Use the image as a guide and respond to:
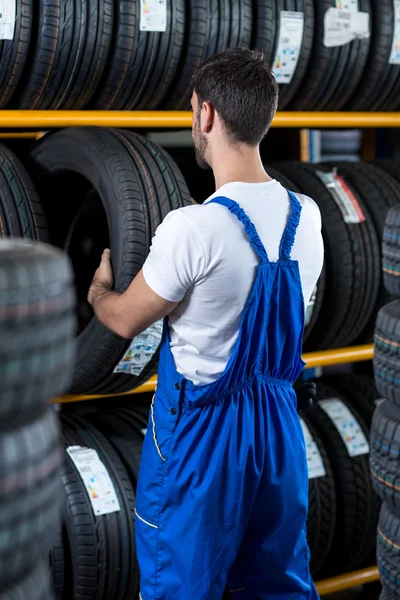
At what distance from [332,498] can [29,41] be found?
217 centimetres

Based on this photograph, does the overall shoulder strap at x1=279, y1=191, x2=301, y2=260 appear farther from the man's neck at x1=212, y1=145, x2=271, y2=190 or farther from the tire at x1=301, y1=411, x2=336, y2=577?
the tire at x1=301, y1=411, x2=336, y2=577

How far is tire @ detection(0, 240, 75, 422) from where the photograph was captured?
4.45 feet

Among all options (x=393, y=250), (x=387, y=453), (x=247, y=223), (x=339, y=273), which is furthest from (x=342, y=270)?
(x=247, y=223)

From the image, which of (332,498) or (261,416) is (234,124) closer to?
(261,416)

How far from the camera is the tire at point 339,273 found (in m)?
3.59

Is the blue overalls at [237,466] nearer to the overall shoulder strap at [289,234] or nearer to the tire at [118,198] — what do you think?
the overall shoulder strap at [289,234]

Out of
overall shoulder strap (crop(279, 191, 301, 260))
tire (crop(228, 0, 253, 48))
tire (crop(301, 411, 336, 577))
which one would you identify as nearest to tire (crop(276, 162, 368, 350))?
tire (crop(301, 411, 336, 577))

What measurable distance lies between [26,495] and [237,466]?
3.41ft

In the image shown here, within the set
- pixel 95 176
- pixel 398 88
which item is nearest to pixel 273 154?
pixel 398 88

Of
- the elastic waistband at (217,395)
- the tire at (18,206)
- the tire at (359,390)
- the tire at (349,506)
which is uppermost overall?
the tire at (18,206)

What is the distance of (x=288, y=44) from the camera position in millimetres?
3506

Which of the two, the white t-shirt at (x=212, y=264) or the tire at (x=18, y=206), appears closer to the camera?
the white t-shirt at (x=212, y=264)

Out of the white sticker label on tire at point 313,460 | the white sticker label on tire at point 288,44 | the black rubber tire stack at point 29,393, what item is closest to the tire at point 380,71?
the white sticker label on tire at point 288,44

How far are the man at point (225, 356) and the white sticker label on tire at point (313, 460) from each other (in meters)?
1.18
